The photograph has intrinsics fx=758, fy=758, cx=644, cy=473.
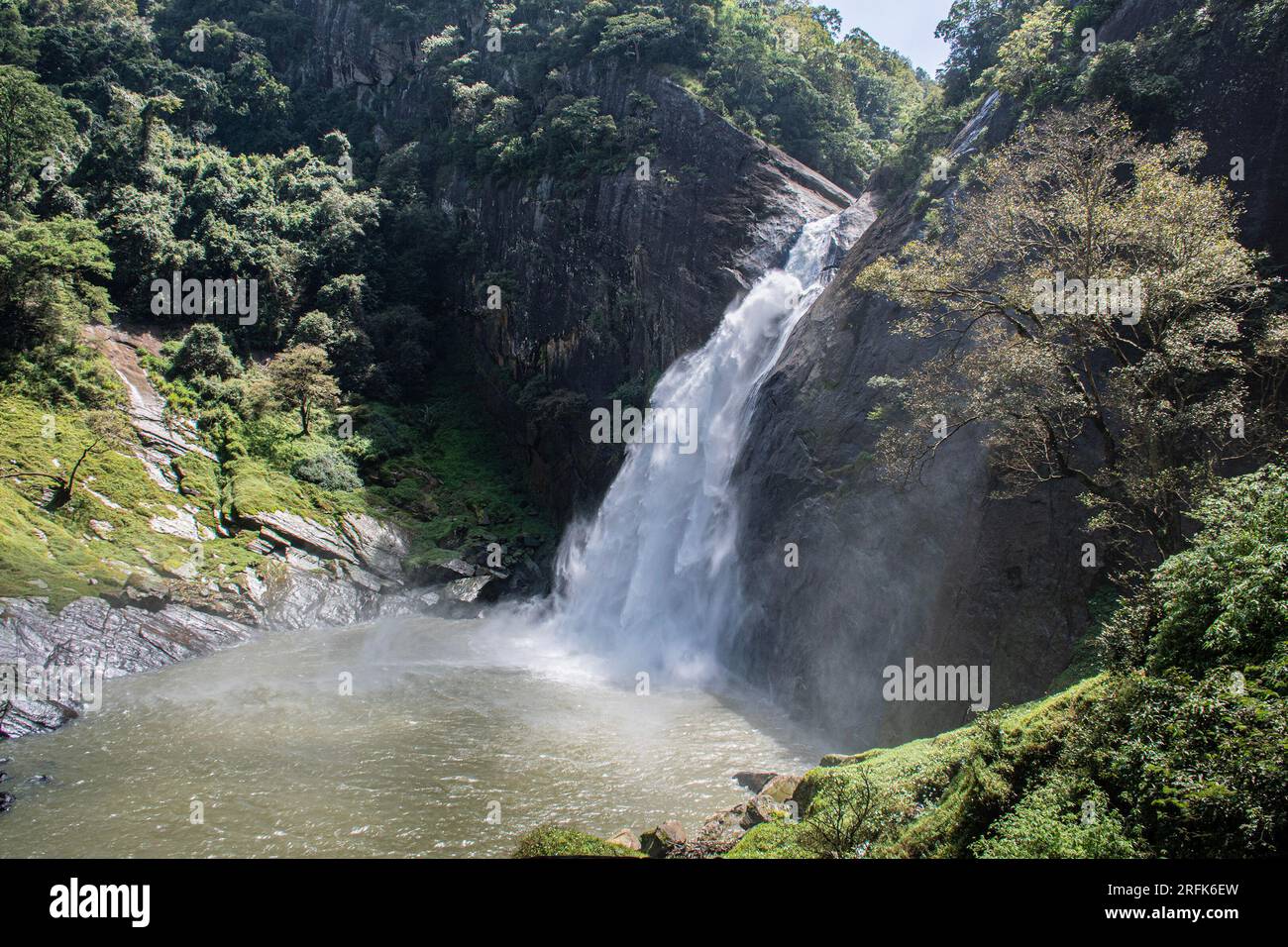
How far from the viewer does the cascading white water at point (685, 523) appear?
77.0 ft

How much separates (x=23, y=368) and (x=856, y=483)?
1125 inches

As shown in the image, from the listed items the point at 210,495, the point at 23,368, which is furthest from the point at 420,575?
the point at 23,368

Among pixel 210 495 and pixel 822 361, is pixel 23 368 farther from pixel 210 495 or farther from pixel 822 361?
pixel 822 361

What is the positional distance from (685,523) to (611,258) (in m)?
16.7

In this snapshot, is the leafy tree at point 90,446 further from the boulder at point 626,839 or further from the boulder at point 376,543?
the boulder at point 626,839

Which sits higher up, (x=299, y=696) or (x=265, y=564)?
(x=265, y=564)
